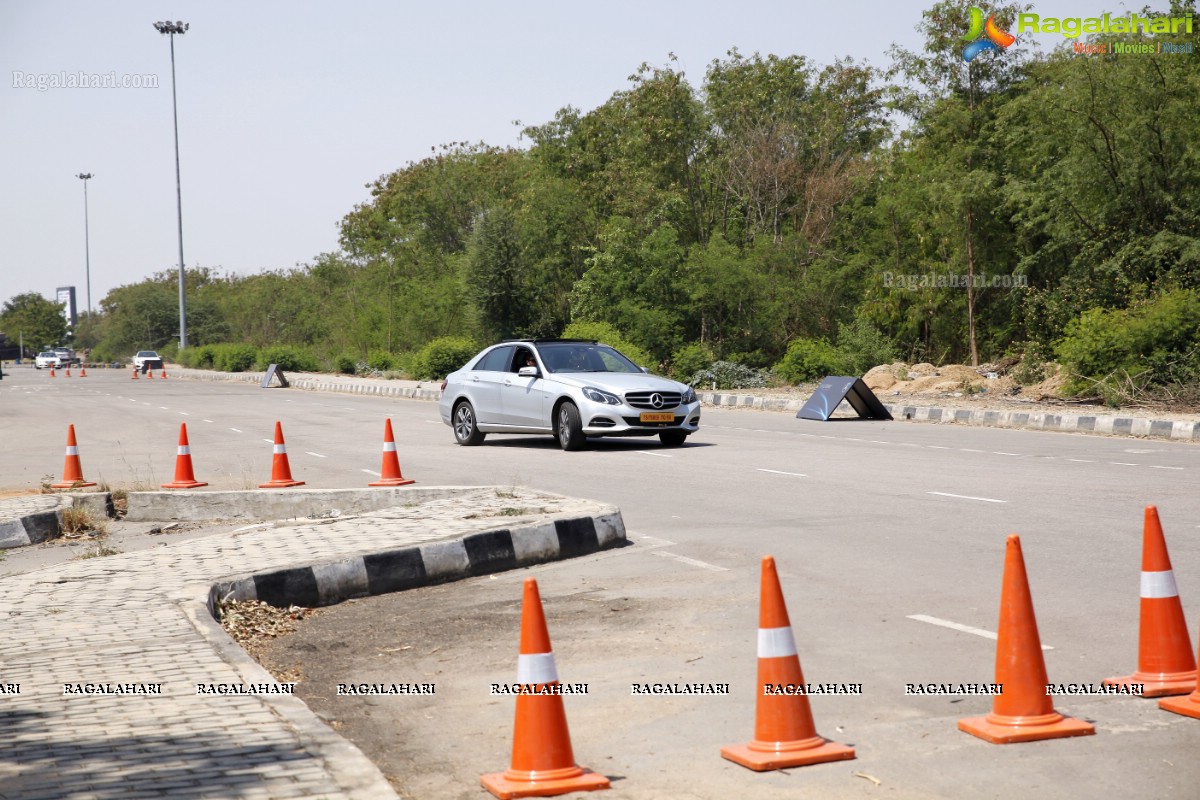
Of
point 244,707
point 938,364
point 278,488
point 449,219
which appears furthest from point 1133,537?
point 449,219

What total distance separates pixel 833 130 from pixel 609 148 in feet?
29.1

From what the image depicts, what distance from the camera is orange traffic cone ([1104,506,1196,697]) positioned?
546 cm

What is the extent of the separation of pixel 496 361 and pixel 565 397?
1.96 meters

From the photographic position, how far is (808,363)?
115ft

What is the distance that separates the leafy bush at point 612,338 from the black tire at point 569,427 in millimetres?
18118

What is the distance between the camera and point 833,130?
46281 millimetres

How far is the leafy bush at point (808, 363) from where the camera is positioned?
1374 inches

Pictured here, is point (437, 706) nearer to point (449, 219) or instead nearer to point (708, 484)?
point (708, 484)

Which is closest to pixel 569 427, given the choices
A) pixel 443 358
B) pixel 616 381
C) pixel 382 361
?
pixel 616 381

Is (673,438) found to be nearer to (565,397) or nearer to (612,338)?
(565,397)

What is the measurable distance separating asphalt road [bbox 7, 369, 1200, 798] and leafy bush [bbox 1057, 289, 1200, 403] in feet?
20.9

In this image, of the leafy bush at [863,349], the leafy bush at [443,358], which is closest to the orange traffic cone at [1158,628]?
Result: the leafy bush at [863,349]

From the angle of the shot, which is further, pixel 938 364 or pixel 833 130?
pixel 833 130

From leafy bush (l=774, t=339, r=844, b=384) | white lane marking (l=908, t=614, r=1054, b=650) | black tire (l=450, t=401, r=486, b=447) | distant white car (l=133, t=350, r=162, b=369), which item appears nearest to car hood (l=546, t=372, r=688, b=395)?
black tire (l=450, t=401, r=486, b=447)
